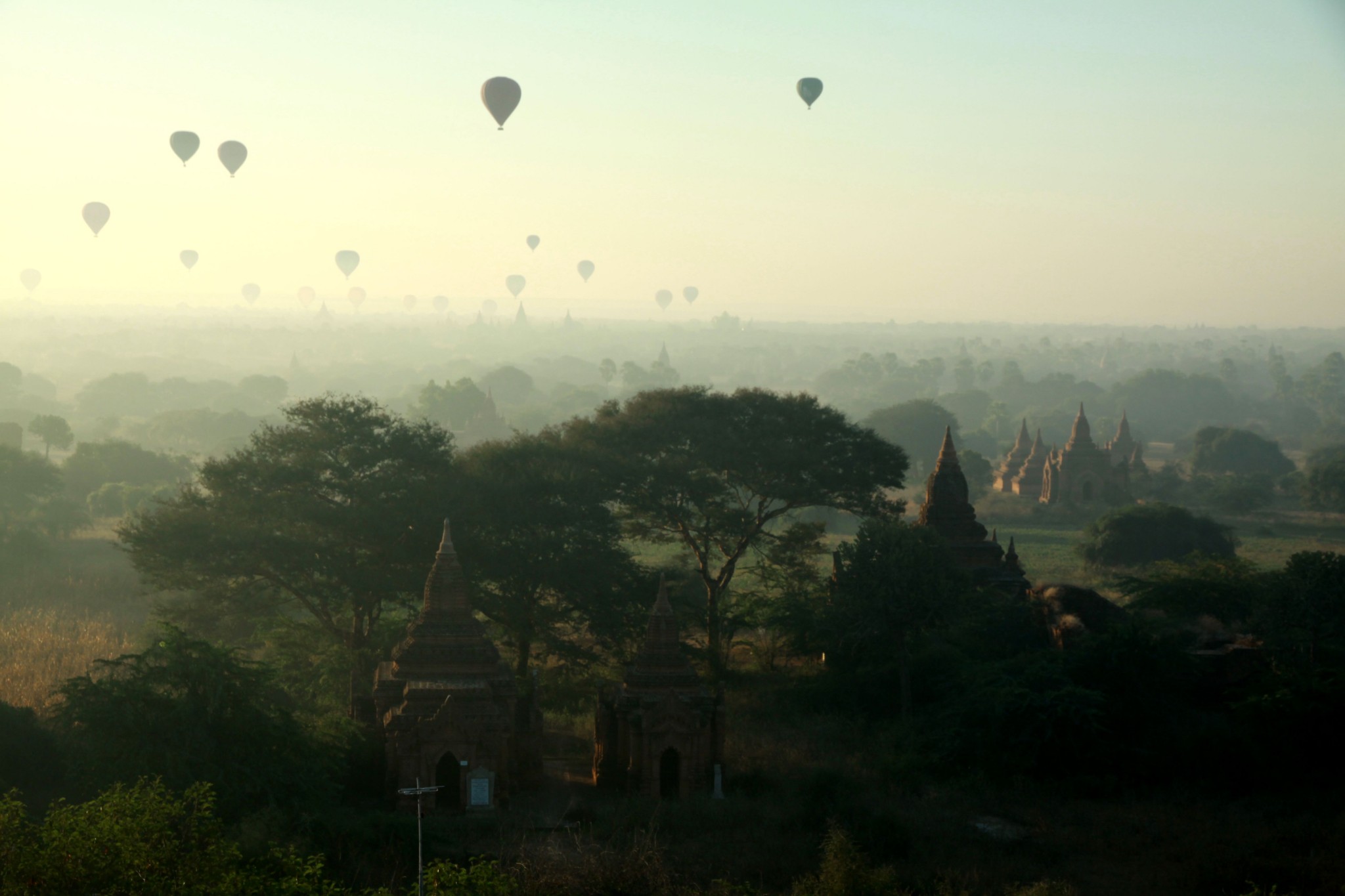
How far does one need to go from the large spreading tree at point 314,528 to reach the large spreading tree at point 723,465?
6493 millimetres

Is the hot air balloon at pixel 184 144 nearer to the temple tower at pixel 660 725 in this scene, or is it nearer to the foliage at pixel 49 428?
the foliage at pixel 49 428

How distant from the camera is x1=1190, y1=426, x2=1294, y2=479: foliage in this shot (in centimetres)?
8125

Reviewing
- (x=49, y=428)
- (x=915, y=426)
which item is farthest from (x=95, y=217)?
(x=915, y=426)

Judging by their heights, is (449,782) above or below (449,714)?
below

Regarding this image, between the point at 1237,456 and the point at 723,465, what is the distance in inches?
2384

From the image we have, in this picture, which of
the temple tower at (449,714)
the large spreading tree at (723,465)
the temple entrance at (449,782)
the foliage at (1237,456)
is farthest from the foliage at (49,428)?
the foliage at (1237,456)

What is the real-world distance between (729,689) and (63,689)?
15356 mm

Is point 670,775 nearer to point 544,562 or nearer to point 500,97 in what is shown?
point 544,562

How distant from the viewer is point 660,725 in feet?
66.9

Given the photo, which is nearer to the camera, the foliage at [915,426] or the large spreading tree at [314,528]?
the large spreading tree at [314,528]

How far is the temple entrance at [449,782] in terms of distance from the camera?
64.1 ft

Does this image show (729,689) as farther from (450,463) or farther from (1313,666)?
(1313,666)

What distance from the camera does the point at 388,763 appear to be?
770 inches

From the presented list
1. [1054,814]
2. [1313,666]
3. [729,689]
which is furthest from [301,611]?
[1313,666]
